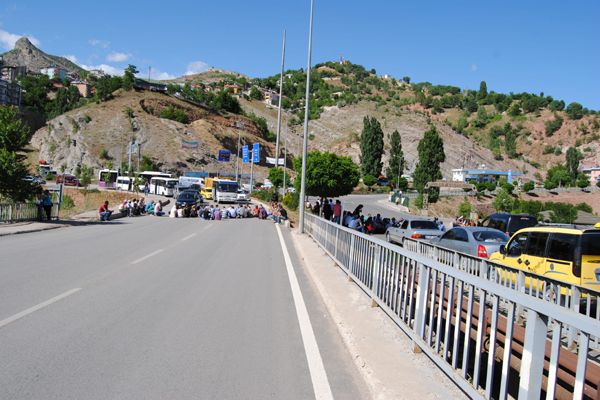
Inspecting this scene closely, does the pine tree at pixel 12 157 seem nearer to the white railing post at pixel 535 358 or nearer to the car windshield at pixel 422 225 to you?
the car windshield at pixel 422 225

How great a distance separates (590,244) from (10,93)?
178661 mm

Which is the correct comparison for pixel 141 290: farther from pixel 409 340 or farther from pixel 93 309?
pixel 409 340

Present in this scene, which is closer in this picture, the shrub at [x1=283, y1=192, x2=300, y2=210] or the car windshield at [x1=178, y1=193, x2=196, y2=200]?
the car windshield at [x1=178, y1=193, x2=196, y2=200]

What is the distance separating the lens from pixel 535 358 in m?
3.42

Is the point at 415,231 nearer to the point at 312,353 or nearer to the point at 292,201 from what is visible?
the point at 312,353

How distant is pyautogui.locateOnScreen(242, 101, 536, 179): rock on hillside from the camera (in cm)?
14262

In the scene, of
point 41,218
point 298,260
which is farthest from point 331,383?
point 41,218

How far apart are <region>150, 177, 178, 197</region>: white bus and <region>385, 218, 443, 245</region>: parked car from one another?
156 ft

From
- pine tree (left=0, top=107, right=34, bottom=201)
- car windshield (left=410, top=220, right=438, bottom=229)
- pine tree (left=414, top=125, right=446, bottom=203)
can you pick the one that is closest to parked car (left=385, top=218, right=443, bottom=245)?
car windshield (left=410, top=220, right=438, bottom=229)

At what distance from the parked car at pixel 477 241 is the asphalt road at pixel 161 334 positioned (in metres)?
6.42

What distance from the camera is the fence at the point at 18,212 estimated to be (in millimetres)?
22947

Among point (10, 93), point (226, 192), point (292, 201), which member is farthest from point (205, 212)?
point (10, 93)

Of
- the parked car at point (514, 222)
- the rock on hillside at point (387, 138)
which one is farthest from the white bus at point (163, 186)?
the rock on hillside at point (387, 138)

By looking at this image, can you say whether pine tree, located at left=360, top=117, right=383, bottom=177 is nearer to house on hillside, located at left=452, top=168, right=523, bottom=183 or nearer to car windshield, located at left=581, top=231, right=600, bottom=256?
house on hillside, located at left=452, top=168, right=523, bottom=183
